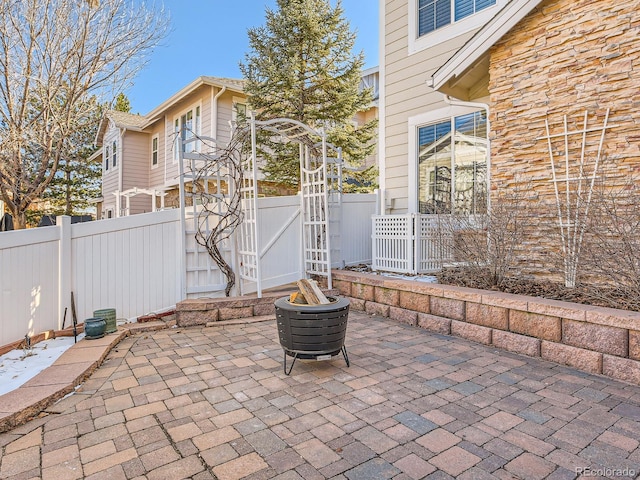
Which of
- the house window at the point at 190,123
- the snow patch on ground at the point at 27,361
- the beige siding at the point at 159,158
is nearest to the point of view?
the snow patch on ground at the point at 27,361

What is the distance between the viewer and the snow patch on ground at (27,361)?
286cm

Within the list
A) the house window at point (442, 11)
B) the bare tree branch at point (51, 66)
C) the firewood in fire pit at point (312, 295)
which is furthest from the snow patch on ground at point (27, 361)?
the house window at point (442, 11)

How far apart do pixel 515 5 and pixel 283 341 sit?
175 inches

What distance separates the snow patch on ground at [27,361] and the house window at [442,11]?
271 inches

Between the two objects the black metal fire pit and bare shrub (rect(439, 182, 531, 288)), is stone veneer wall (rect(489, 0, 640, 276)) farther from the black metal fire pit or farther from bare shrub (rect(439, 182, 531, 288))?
the black metal fire pit

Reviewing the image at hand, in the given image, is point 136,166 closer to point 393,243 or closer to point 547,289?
point 393,243

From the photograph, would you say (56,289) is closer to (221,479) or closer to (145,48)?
(221,479)

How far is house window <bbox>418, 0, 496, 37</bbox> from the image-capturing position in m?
5.96

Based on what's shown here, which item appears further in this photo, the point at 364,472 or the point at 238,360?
the point at 238,360

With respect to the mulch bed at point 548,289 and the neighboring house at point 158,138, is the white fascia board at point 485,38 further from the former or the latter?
the neighboring house at point 158,138

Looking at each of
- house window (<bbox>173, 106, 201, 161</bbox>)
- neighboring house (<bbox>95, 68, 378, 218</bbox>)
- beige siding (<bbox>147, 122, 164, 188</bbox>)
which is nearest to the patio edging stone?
neighboring house (<bbox>95, 68, 378, 218</bbox>)

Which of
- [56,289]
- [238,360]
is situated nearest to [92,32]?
[56,289]

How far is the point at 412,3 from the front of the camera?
22.1ft

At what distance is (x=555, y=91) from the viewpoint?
4238 millimetres
